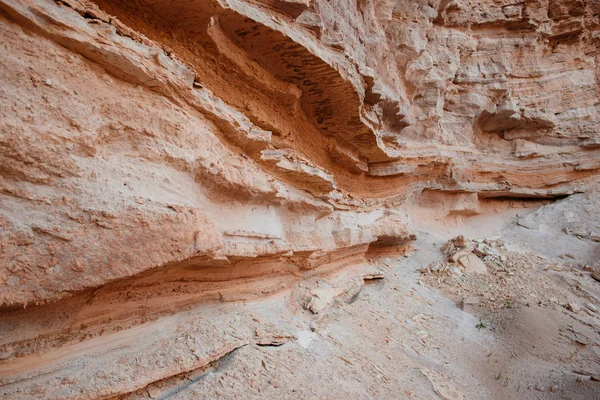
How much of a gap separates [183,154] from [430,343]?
4133 mm

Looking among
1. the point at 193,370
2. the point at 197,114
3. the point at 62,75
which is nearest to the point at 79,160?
the point at 62,75

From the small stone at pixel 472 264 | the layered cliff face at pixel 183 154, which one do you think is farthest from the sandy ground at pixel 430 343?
the layered cliff face at pixel 183 154

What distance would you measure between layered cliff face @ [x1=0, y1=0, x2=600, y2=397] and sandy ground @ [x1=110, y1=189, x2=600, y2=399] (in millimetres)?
547

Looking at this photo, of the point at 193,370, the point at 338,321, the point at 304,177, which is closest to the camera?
the point at 193,370

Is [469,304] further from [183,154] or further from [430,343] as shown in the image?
[183,154]

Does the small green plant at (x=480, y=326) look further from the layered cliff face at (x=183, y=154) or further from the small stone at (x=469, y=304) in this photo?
the layered cliff face at (x=183, y=154)

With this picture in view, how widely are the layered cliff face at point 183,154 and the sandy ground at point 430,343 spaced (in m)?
0.55

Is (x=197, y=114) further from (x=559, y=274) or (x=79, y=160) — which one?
(x=559, y=274)

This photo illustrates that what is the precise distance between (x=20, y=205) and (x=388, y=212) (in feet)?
22.5

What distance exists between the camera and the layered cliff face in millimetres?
1773

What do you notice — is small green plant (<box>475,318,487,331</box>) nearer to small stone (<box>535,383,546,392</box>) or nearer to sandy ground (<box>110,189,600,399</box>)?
sandy ground (<box>110,189,600,399</box>)

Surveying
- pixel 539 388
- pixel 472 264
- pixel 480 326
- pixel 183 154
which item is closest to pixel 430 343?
pixel 480 326

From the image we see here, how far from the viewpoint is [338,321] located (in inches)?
161

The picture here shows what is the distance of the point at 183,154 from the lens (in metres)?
2.55
